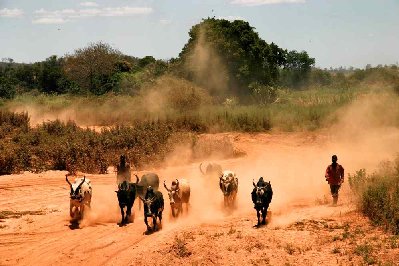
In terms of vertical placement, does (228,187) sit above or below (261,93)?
below

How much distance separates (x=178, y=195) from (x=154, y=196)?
149 cm

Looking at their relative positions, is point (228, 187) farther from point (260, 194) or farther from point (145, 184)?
point (145, 184)

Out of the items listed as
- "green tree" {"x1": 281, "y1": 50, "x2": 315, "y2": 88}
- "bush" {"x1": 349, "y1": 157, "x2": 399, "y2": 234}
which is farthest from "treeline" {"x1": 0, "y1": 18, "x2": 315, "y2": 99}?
"green tree" {"x1": 281, "y1": 50, "x2": 315, "y2": 88}

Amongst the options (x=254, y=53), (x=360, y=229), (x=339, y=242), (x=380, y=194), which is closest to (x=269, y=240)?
(x=339, y=242)

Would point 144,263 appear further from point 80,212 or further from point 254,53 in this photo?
point 254,53

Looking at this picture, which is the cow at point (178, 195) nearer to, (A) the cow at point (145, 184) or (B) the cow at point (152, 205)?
(B) the cow at point (152, 205)

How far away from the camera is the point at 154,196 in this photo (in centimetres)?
1425

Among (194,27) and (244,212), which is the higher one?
(194,27)

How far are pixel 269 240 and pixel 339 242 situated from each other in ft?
5.93

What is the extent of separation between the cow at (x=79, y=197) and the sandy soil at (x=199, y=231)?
355mm

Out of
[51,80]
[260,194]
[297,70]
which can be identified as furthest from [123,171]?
[297,70]

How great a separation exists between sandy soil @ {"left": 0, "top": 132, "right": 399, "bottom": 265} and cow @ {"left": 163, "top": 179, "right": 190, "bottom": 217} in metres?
0.39

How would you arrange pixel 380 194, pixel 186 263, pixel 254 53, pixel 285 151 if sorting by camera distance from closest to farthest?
1. pixel 186 263
2. pixel 380 194
3. pixel 285 151
4. pixel 254 53

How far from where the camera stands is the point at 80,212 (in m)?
16.1
